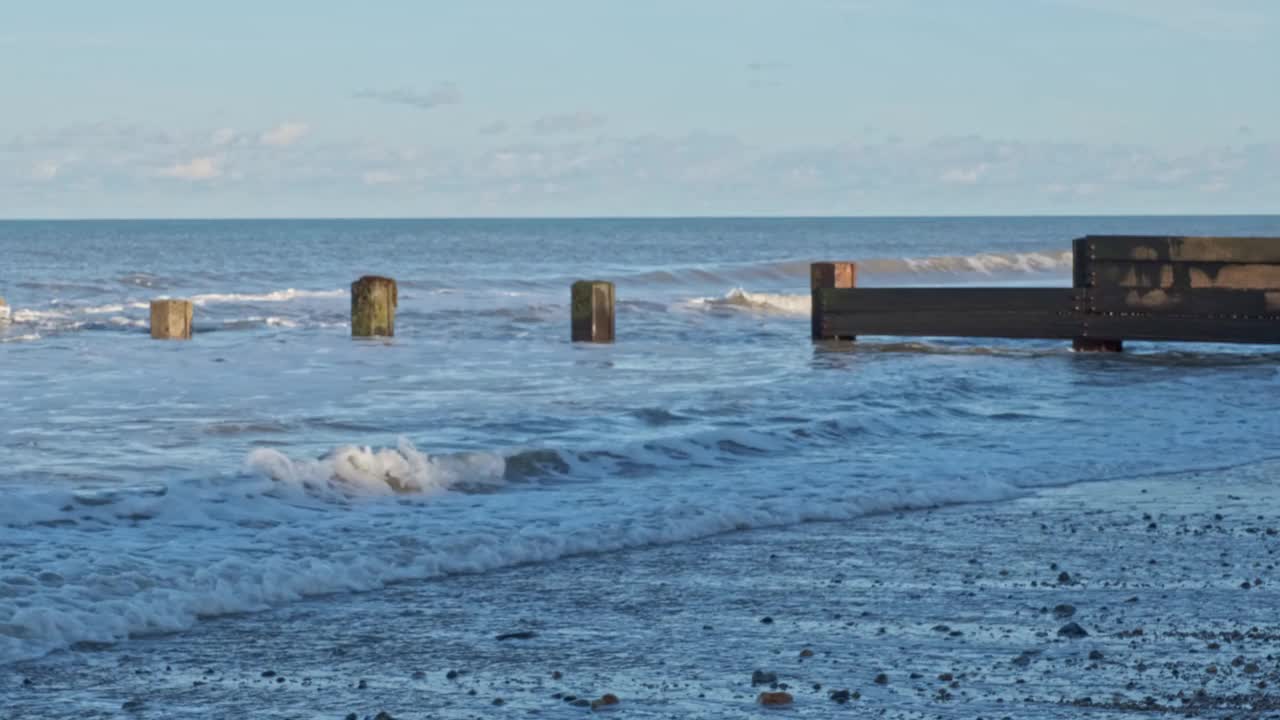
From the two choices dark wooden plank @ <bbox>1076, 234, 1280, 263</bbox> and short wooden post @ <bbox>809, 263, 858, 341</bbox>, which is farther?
short wooden post @ <bbox>809, 263, 858, 341</bbox>

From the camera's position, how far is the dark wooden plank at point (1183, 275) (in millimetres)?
17203

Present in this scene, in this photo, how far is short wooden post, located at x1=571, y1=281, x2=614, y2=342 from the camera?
1997cm

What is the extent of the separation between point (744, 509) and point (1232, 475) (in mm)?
3192

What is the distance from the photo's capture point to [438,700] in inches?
175

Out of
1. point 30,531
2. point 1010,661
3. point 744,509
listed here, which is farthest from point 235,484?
point 1010,661

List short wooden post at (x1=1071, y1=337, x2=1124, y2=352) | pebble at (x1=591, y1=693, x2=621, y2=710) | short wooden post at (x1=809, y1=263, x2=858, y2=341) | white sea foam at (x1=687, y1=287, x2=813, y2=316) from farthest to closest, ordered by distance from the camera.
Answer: white sea foam at (x1=687, y1=287, x2=813, y2=316) → short wooden post at (x1=809, y1=263, x2=858, y2=341) → short wooden post at (x1=1071, y1=337, x2=1124, y2=352) → pebble at (x1=591, y1=693, x2=621, y2=710)

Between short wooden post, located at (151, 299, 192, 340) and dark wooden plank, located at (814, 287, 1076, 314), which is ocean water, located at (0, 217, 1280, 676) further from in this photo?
short wooden post, located at (151, 299, 192, 340)

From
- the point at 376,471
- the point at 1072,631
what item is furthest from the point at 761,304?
the point at 1072,631

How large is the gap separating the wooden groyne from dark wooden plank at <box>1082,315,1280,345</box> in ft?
0.04

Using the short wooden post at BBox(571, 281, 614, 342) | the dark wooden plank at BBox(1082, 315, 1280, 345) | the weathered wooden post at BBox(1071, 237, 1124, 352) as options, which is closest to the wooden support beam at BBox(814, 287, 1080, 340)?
the weathered wooden post at BBox(1071, 237, 1124, 352)

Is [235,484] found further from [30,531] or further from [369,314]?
[369,314]

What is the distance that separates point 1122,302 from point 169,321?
11815 mm

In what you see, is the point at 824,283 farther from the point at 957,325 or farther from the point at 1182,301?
the point at 1182,301

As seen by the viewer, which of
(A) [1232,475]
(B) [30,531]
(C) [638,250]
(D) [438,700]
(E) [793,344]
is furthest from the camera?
(C) [638,250]
